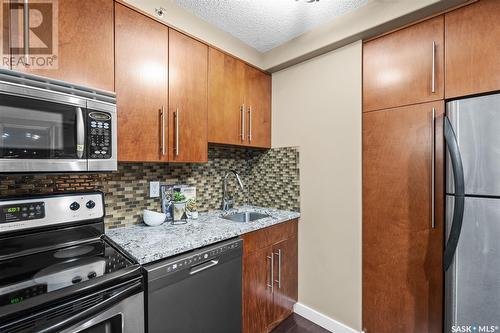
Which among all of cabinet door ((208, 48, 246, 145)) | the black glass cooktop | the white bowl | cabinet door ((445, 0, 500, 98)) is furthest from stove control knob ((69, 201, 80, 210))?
cabinet door ((445, 0, 500, 98))

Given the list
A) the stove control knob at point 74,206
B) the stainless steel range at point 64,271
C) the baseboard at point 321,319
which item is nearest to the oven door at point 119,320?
the stainless steel range at point 64,271

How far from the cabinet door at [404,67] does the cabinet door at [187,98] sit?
124 centimetres

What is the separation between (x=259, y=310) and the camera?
66.6 inches

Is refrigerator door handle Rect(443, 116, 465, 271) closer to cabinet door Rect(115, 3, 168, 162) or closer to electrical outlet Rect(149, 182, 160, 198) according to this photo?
cabinet door Rect(115, 3, 168, 162)

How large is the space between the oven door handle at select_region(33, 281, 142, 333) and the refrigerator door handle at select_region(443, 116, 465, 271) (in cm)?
162

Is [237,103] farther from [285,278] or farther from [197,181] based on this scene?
[285,278]

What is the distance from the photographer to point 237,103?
78.4 inches

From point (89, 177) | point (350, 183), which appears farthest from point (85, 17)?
point (350, 183)

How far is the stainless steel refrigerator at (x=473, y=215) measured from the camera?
1.12 meters

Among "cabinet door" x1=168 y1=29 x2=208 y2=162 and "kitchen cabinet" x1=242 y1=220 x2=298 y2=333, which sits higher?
"cabinet door" x1=168 y1=29 x2=208 y2=162

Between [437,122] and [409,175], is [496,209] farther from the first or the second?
[437,122]

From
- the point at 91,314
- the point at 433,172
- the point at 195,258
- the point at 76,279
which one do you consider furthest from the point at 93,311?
the point at 433,172

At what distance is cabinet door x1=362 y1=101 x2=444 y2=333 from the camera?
54.8 inches

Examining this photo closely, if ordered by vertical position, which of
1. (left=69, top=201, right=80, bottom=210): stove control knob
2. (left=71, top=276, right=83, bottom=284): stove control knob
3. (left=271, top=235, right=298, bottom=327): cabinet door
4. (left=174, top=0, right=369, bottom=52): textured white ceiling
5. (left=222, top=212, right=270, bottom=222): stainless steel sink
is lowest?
(left=271, top=235, right=298, bottom=327): cabinet door
